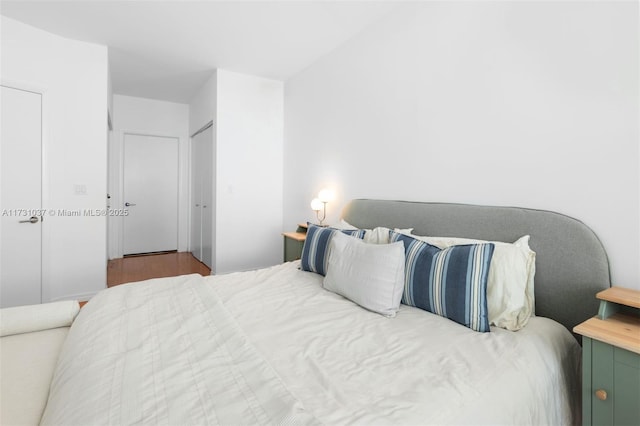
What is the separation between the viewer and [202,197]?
15.7 feet

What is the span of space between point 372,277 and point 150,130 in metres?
4.86

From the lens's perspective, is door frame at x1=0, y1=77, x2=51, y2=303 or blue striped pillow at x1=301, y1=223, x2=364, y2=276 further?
door frame at x1=0, y1=77, x2=51, y2=303

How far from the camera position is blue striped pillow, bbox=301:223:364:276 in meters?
2.14

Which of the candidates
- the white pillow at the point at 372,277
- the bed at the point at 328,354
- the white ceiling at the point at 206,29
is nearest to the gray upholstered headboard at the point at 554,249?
the bed at the point at 328,354

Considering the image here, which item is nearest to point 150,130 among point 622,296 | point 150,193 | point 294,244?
point 150,193

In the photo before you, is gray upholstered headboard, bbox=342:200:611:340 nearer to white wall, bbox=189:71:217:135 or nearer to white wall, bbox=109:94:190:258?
white wall, bbox=189:71:217:135

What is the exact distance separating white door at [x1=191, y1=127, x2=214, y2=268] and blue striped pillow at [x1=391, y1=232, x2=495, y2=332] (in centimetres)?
317

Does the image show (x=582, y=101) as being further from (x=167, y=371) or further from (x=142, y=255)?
(x=142, y=255)

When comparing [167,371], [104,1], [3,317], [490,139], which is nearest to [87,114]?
[104,1]

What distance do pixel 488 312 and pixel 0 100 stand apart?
158 inches

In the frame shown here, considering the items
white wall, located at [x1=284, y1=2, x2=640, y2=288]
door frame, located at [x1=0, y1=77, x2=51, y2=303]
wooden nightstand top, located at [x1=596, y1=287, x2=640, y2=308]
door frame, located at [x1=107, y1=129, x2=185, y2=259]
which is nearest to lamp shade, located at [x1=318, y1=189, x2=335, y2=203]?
white wall, located at [x1=284, y1=2, x2=640, y2=288]

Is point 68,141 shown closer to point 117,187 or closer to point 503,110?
point 117,187

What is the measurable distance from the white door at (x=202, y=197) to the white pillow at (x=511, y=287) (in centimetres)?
348

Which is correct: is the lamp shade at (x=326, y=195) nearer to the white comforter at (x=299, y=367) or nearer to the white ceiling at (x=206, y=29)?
the white ceiling at (x=206, y=29)
